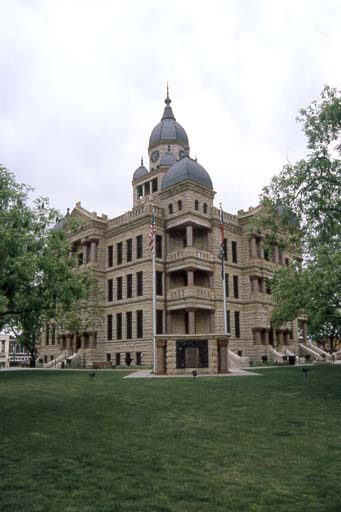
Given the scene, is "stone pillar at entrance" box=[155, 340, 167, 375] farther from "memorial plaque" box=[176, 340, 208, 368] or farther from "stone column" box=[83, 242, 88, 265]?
"stone column" box=[83, 242, 88, 265]

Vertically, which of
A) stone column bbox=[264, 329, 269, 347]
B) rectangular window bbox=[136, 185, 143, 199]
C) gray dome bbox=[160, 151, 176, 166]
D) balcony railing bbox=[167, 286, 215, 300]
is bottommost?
stone column bbox=[264, 329, 269, 347]

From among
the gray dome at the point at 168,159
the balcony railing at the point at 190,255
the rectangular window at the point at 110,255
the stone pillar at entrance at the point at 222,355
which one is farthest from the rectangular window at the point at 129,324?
the gray dome at the point at 168,159

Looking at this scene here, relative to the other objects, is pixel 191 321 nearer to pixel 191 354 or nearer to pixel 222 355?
pixel 222 355

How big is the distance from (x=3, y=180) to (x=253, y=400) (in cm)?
1250

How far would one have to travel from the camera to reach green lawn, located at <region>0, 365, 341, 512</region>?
851 cm

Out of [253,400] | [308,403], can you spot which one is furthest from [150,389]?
[308,403]

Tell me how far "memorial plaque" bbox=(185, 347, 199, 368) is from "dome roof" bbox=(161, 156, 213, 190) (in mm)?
21393

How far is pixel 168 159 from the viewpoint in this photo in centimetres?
5741

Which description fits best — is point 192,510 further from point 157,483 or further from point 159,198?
point 159,198

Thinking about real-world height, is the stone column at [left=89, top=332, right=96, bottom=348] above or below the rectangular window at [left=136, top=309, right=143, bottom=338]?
below

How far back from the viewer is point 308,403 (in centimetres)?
1783

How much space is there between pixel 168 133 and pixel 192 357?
37.3 m

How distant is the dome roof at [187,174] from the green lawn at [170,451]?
29715 millimetres

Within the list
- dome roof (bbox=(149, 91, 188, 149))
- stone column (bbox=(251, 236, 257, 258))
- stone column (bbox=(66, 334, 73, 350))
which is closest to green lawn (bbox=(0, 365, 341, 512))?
stone column (bbox=(251, 236, 257, 258))
